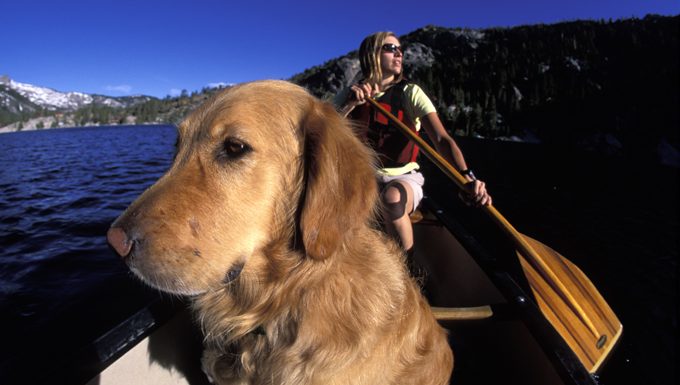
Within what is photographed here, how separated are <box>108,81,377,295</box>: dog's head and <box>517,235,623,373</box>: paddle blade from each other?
8.44 feet

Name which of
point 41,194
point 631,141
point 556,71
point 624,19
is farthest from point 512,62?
point 41,194

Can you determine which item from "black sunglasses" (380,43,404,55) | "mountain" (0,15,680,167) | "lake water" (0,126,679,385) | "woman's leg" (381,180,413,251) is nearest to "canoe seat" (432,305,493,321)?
"woman's leg" (381,180,413,251)

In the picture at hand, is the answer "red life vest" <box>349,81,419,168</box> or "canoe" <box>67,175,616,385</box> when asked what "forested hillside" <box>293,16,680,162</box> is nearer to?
"red life vest" <box>349,81,419,168</box>

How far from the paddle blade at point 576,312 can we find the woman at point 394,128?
47.3 inches

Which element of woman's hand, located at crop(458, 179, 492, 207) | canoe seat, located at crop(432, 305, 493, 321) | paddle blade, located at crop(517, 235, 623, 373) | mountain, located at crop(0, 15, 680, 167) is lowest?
paddle blade, located at crop(517, 235, 623, 373)

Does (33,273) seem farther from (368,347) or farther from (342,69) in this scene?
(342,69)

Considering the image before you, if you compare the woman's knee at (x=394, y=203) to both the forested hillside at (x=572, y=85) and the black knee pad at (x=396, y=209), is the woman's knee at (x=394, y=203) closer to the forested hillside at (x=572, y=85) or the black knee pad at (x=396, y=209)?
the black knee pad at (x=396, y=209)

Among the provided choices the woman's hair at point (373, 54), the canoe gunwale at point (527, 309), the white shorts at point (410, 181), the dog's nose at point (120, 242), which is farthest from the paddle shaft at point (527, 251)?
the dog's nose at point (120, 242)

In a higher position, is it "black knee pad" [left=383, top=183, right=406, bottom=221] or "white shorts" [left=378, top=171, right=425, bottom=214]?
"white shorts" [left=378, top=171, right=425, bottom=214]

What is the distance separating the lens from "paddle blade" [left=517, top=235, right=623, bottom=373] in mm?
3330

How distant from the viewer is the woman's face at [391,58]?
15.9ft

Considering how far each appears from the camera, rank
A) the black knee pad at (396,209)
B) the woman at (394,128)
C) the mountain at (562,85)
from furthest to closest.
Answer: the mountain at (562,85) < the woman at (394,128) < the black knee pad at (396,209)

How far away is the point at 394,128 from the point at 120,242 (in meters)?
3.70

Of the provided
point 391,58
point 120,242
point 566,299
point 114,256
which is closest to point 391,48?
point 391,58
